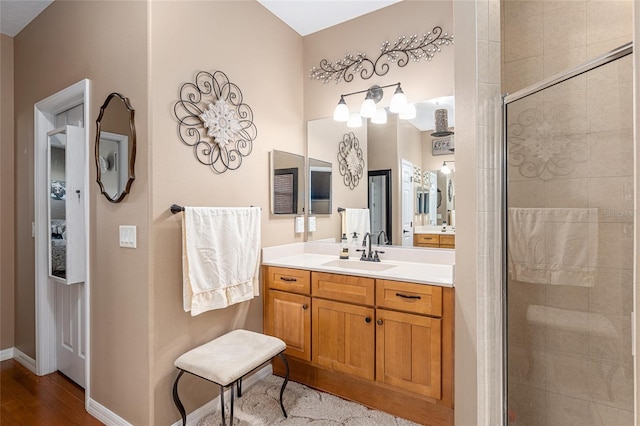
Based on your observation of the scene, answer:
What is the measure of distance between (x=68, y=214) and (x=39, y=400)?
1.28 meters

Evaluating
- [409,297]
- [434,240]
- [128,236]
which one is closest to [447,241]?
[434,240]

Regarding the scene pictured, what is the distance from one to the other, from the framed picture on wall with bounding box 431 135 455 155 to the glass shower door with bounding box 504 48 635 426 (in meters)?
0.60

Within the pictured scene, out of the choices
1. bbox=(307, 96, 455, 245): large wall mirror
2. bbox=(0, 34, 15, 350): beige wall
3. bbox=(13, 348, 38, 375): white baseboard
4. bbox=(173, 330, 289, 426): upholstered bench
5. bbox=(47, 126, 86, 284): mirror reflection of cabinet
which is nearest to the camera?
bbox=(173, 330, 289, 426): upholstered bench

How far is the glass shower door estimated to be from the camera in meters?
1.35

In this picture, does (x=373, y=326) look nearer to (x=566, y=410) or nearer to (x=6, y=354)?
(x=566, y=410)

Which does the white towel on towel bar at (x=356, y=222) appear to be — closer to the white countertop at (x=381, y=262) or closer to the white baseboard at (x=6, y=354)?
the white countertop at (x=381, y=262)

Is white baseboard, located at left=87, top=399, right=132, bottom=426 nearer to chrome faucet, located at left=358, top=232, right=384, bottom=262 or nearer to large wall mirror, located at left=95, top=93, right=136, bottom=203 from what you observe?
large wall mirror, located at left=95, top=93, right=136, bottom=203

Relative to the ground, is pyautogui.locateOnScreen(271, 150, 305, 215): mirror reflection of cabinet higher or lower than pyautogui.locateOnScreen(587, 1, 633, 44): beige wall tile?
lower

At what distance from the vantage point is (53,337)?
8.30 feet

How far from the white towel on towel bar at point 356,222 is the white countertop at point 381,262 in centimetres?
15

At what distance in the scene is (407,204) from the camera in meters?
2.41

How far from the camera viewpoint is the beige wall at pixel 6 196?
2740 millimetres

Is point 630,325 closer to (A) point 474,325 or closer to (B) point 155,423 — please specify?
(A) point 474,325

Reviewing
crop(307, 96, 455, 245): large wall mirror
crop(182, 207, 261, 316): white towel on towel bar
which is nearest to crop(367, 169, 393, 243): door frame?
crop(307, 96, 455, 245): large wall mirror
